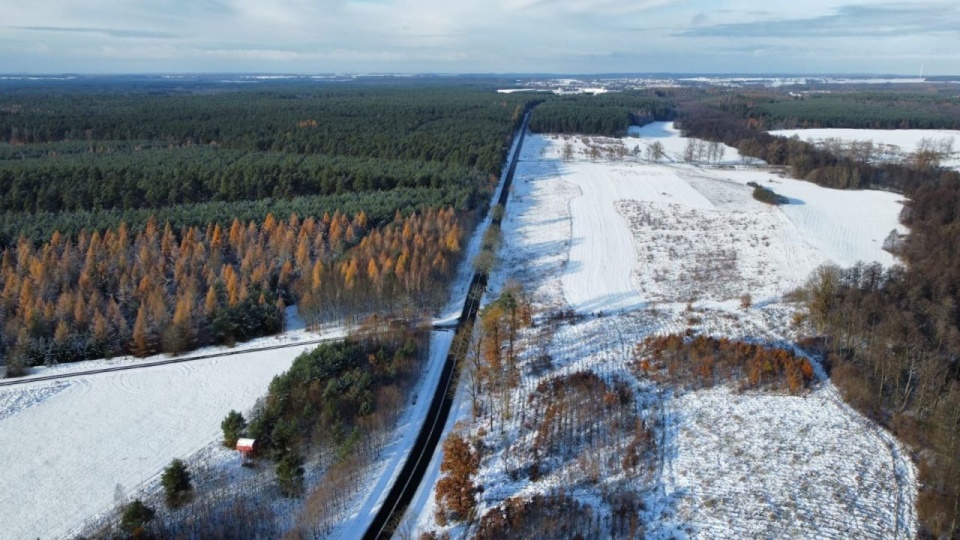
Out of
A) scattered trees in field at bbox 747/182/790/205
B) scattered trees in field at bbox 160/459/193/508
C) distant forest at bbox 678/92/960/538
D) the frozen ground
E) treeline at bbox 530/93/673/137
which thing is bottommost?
the frozen ground

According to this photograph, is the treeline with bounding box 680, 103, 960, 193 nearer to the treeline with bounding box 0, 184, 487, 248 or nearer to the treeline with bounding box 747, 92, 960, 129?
the treeline with bounding box 747, 92, 960, 129

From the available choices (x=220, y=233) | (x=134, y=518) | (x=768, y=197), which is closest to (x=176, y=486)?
(x=134, y=518)

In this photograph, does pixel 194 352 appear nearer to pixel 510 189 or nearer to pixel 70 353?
pixel 70 353

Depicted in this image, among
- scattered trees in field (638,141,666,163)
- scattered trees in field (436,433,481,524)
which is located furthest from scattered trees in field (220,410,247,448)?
scattered trees in field (638,141,666,163)

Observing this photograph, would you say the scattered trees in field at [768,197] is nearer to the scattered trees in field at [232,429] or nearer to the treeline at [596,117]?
the treeline at [596,117]

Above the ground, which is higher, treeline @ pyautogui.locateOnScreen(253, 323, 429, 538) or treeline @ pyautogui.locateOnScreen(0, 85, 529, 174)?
treeline @ pyautogui.locateOnScreen(0, 85, 529, 174)

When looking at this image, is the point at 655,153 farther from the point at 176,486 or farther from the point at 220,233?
the point at 176,486

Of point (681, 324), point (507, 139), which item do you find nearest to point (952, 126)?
point (507, 139)
